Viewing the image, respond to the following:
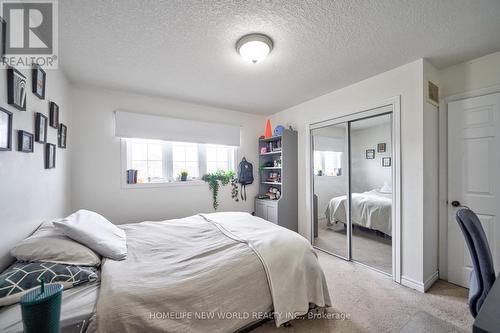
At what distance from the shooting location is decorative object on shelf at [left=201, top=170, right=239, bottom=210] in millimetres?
3666

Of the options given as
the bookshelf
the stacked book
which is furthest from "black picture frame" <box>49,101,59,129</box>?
the bookshelf

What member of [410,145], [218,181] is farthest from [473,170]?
[218,181]

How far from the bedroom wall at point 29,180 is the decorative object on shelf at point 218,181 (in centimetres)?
197

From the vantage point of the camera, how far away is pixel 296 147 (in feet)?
Answer: 12.2

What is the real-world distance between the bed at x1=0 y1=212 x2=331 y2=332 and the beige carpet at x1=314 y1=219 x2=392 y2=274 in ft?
4.22

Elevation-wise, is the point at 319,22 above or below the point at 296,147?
above

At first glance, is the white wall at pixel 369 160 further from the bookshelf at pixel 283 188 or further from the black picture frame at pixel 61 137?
the black picture frame at pixel 61 137

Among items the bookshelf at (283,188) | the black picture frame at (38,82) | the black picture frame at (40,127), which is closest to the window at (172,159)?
the bookshelf at (283,188)

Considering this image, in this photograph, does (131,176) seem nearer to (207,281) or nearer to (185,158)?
(185,158)

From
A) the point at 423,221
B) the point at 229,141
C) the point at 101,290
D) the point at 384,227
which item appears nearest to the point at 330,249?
the point at 384,227

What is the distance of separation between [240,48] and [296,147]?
2200mm

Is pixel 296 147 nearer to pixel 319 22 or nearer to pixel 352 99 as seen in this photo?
pixel 352 99

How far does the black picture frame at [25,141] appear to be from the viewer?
143cm

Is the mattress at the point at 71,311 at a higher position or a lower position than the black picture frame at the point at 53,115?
lower
